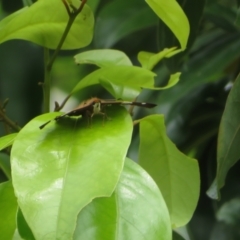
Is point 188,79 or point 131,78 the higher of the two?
point 131,78

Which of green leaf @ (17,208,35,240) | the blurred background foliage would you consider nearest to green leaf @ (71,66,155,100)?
green leaf @ (17,208,35,240)

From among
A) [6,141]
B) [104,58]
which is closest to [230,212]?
[104,58]

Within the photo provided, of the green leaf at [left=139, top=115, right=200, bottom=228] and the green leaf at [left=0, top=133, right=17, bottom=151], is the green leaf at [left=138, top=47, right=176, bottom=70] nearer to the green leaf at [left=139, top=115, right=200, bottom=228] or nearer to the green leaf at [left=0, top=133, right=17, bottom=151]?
the green leaf at [left=139, top=115, right=200, bottom=228]

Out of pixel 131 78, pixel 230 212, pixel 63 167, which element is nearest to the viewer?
pixel 63 167

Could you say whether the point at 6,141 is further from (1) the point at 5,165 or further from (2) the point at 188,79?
(2) the point at 188,79

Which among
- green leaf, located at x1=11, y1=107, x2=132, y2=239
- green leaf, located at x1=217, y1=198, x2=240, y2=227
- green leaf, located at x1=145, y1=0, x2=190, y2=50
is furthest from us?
green leaf, located at x1=217, y1=198, x2=240, y2=227

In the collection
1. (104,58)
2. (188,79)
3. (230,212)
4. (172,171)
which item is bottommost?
(230,212)
